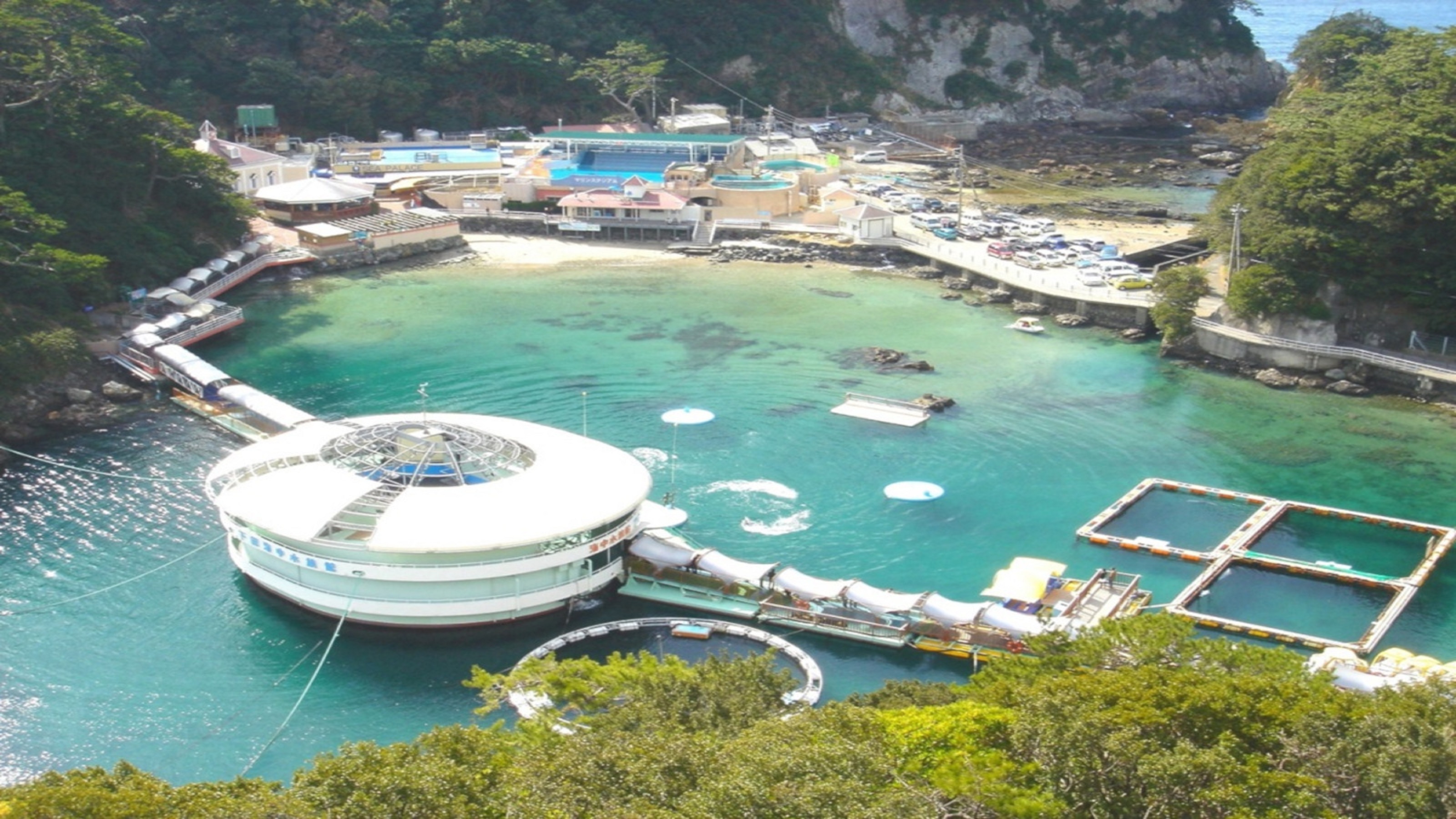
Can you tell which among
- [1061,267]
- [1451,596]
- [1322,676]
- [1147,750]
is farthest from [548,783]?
[1061,267]

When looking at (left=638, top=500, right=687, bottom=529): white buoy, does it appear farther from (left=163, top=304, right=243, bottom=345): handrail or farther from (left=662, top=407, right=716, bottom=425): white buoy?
(left=163, top=304, right=243, bottom=345): handrail

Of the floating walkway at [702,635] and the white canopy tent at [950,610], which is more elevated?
the white canopy tent at [950,610]

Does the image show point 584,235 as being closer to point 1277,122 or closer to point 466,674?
point 1277,122

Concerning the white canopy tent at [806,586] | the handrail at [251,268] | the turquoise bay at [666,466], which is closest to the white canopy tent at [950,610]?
the turquoise bay at [666,466]

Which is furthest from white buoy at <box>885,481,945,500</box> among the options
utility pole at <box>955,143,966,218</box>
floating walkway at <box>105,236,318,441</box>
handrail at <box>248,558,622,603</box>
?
utility pole at <box>955,143,966,218</box>

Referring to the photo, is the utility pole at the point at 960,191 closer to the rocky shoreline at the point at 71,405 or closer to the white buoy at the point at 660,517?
the white buoy at the point at 660,517

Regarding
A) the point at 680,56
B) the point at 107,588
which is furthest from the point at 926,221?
the point at 107,588
